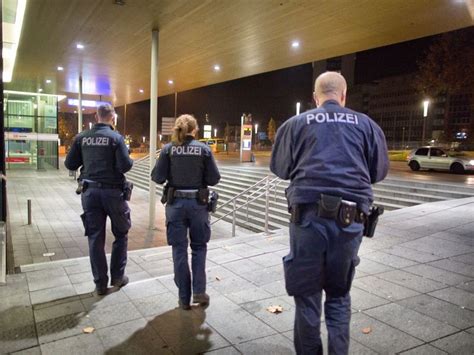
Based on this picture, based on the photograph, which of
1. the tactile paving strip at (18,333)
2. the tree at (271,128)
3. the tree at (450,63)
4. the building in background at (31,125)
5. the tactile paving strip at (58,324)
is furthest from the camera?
the tree at (271,128)

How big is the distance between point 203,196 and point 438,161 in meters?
19.4

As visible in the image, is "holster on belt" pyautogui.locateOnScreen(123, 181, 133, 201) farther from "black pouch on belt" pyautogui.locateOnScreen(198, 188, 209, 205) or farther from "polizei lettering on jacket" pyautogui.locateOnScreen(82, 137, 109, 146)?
"black pouch on belt" pyautogui.locateOnScreen(198, 188, 209, 205)

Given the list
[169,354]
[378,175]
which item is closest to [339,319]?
[378,175]

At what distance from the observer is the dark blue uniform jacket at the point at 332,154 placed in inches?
95.2

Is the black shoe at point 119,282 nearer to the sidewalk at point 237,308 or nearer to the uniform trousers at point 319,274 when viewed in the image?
the sidewalk at point 237,308

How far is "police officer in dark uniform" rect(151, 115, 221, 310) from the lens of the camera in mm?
3713

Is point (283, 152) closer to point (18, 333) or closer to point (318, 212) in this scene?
point (318, 212)

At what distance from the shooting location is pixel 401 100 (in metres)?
102

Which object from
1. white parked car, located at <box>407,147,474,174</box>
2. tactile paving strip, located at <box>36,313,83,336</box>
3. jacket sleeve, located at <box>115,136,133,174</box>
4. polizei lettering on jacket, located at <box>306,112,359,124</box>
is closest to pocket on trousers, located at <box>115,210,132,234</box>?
jacket sleeve, located at <box>115,136,133,174</box>

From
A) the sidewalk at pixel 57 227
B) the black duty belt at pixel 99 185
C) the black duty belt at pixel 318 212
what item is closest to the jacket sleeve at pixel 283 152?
the black duty belt at pixel 318 212

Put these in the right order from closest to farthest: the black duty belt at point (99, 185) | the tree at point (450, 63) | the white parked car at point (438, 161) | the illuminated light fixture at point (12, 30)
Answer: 1. the black duty belt at point (99, 185)
2. the illuminated light fixture at point (12, 30)
3. the white parked car at point (438, 161)
4. the tree at point (450, 63)

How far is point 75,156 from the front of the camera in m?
4.19

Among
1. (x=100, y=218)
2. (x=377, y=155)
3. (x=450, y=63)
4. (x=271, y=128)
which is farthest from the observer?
(x=271, y=128)

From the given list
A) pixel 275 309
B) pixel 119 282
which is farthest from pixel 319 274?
pixel 119 282
